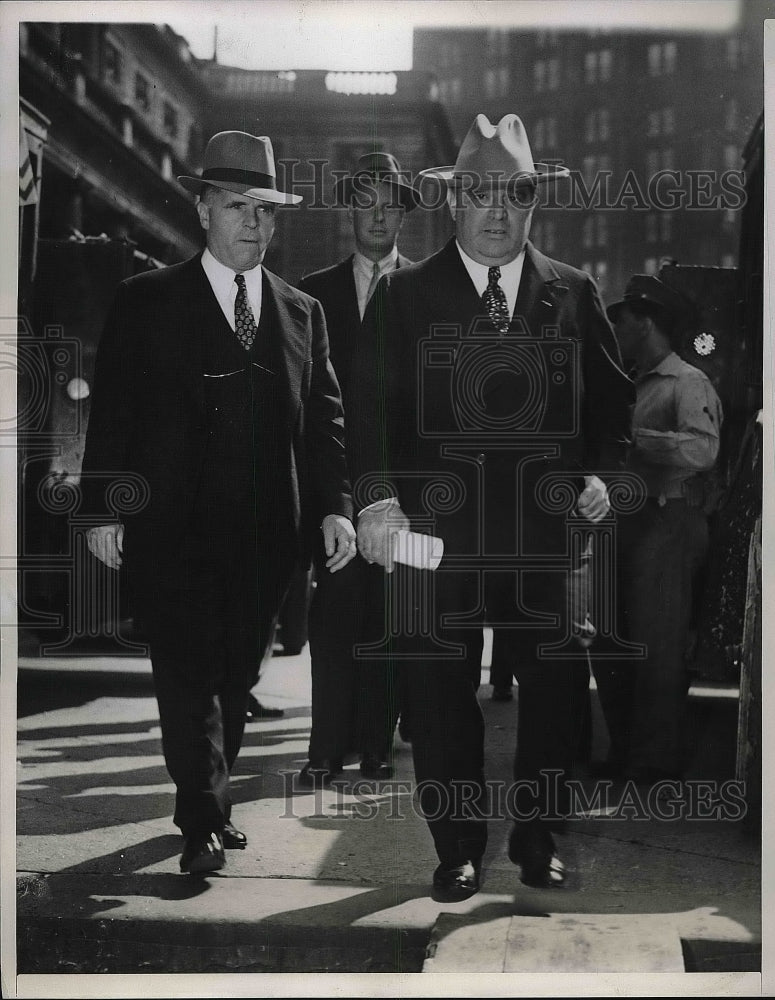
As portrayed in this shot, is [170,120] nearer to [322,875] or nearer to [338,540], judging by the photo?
[338,540]

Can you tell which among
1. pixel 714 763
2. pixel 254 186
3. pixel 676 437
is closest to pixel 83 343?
pixel 254 186

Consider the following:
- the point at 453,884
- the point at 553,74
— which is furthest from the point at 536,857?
the point at 553,74

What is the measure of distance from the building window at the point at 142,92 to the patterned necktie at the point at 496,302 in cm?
122

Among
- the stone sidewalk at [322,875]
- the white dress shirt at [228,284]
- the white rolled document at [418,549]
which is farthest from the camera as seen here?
the white dress shirt at [228,284]

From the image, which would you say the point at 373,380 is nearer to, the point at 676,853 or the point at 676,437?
the point at 676,437

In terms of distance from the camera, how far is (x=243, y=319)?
4430 millimetres

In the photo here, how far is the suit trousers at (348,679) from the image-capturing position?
14.4 feet

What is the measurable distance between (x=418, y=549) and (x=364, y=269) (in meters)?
0.91

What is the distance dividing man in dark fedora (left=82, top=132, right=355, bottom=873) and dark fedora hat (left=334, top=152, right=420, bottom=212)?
164 millimetres

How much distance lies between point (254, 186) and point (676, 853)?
2492 millimetres

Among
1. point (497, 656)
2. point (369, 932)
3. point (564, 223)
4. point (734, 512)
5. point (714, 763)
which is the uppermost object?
point (564, 223)

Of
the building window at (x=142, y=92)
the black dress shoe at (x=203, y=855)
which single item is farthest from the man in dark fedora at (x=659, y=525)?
the building window at (x=142, y=92)

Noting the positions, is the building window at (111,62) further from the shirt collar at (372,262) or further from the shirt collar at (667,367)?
the shirt collar at (667,367)

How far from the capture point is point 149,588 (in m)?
4.40
